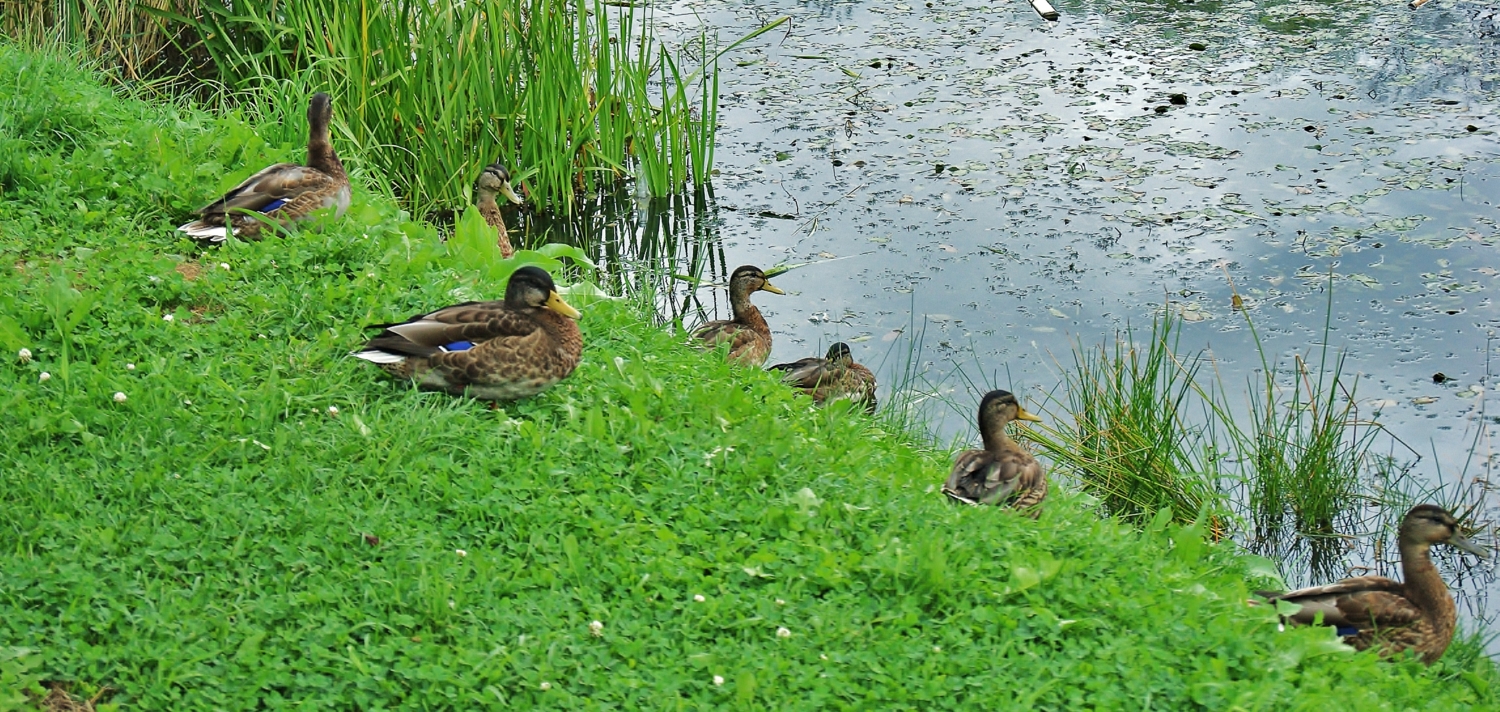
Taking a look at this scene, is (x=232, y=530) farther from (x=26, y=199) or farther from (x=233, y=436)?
(x=26, y=199)

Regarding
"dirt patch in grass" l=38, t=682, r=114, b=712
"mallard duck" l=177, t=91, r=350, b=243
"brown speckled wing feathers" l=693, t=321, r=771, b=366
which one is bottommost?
"brown speckled wing feathers" l=693, t=321, r=771, b=366

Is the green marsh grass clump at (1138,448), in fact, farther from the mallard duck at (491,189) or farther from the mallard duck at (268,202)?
the mallard duck at (268,202)

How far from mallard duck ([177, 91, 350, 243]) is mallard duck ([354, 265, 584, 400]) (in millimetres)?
1618

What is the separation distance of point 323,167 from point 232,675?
12.6 ft

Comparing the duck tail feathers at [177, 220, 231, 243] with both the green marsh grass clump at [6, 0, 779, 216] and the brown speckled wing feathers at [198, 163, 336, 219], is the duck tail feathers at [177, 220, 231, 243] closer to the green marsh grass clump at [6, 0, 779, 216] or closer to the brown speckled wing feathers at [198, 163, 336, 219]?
the brown speckled wing feathers at [198, 163, 336, 219]

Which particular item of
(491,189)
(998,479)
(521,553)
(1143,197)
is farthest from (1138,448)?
(491,189)

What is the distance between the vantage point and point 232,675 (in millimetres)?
3850

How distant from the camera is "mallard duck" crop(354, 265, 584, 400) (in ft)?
17.2

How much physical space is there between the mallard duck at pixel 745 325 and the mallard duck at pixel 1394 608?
3.17 metres

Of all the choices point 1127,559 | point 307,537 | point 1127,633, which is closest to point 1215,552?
point 1127,559

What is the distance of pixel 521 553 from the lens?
4.52 m

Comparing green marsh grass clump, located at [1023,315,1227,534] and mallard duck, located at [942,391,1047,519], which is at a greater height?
mallard duck, located at [942,391,1047,519]

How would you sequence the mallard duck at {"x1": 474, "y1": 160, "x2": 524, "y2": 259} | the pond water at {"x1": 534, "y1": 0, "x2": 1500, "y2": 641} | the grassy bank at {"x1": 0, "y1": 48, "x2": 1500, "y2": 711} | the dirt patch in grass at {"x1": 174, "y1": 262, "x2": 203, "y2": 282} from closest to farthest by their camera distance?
the grassy bank at {"x1": 0, "y1": 48, "x2": 1500, "y2": 711}, the dirt patch in grass at {"x1": 174, "y1": 262, "x2": 203, "y2": 282}, the pond water at {"x1": 534, "y1": 0, "x2": 1500, "y2": 641}, the mallard duck at {"x1": 474, "y1": 160, "x2": 524, "y2": 259}

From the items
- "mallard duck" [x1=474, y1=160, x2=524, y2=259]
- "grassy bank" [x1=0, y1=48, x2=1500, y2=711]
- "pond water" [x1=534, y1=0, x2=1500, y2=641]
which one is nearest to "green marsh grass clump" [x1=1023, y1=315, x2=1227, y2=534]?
"grassy bank" [x1=0, y1=48, x2=1500, y2=711]
